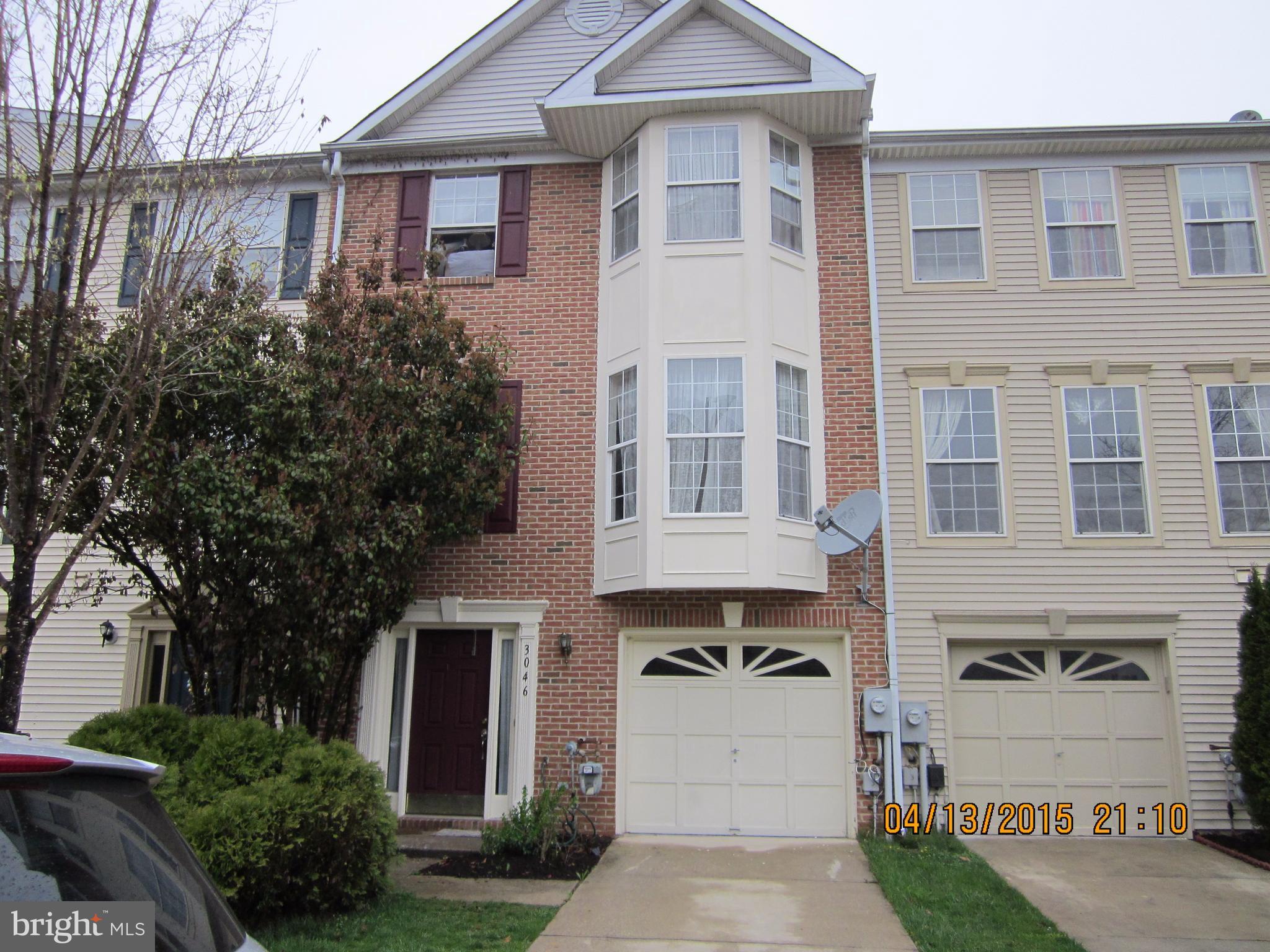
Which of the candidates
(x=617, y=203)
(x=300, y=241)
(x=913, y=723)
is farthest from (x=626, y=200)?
(x=913, y=723)

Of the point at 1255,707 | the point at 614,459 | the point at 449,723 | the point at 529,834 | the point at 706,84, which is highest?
the point at 706,84

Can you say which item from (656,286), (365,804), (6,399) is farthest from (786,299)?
(6,399)

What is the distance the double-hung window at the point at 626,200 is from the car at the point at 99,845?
9.71 meters

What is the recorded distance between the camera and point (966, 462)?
11297 millimetres

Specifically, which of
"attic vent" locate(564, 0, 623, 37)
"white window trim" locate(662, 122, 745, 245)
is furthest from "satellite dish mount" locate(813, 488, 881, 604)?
"attic vent" locate(564, 0, 623, 37)

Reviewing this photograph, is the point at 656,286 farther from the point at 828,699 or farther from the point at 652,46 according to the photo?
the point at 828,699

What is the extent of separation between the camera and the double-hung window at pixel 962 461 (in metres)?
11.1

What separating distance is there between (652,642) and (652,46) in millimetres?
7100

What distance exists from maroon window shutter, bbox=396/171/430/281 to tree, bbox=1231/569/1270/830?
391 inches

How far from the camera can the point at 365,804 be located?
7.07m

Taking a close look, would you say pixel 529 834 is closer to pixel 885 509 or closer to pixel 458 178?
pixel 885 509

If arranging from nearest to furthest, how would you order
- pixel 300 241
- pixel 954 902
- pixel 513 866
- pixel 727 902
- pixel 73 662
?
1. pixel 954 902
2. pixel 727 902
3. pixel 513 866
4. pixel 73 662
5. pixel 300 241

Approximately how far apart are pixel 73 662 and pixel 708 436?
8227 mm

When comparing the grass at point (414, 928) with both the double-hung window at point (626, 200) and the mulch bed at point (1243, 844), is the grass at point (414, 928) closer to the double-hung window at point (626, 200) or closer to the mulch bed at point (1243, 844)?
the mulch bed at point (1243, 844)
